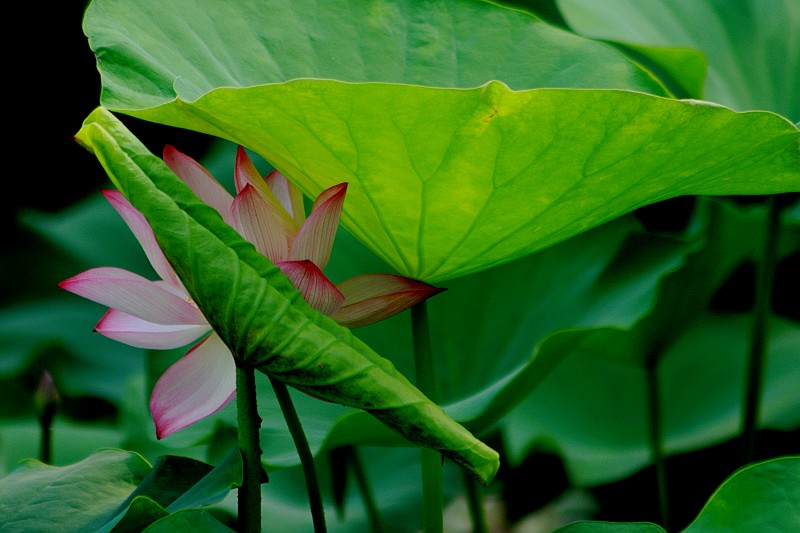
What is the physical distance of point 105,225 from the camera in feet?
5.04

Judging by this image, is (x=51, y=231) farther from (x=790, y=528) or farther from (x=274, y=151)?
(x=790, y=528)

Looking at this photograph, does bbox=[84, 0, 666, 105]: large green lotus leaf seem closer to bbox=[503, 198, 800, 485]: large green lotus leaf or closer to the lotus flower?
the lotus flower

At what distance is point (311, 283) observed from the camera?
18.9 inches

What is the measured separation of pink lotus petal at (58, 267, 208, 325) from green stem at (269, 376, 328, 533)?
6 cm

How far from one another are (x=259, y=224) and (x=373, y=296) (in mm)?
87

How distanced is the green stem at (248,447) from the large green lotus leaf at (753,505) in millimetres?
220

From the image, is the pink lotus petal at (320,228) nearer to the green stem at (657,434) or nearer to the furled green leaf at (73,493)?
the furled green leaf at (73,493)

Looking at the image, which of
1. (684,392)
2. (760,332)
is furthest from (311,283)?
(684,392)

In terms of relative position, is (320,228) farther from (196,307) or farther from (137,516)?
(137,516)

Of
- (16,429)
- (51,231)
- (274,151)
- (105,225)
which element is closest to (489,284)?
(274,151)

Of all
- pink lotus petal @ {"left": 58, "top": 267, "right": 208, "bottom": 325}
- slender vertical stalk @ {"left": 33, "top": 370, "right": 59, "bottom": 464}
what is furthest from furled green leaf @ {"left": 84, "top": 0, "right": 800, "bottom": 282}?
slender vertical stalk @ {"left": 33, "top": 370, "right": 59, "bottom": 464}

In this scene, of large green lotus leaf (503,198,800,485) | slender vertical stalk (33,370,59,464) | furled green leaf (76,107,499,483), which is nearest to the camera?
furled green leaf (76,107,499,483)

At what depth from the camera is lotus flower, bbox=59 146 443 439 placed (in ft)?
1.63

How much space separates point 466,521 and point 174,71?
924 millimetres
